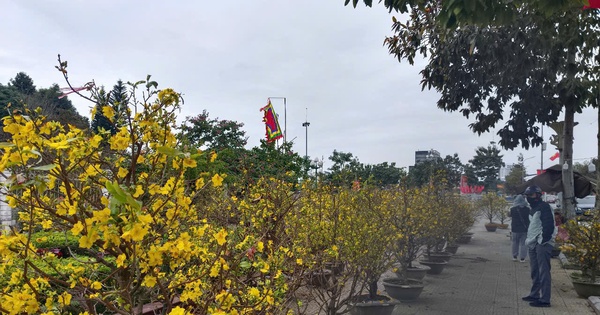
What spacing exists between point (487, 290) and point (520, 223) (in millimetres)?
3260

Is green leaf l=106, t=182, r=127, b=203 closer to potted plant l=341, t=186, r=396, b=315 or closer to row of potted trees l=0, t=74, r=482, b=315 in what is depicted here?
row of potted trees l=0, t=74, r=482, b=315

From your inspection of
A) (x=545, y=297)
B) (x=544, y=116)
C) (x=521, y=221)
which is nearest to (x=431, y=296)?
(x=545, y=297)

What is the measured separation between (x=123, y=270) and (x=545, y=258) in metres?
6.55

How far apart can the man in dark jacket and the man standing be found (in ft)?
12.1

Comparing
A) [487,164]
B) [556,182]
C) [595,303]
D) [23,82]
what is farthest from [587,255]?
[487,164]

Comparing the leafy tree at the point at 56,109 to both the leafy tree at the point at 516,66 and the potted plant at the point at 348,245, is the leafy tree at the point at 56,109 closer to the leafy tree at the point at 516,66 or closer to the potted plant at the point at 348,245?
the potted plant at the point at 348,245

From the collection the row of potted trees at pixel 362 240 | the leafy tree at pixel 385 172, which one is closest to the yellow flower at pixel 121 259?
the row of potted trees at pixel 362 240

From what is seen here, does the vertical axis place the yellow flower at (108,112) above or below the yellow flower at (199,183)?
above

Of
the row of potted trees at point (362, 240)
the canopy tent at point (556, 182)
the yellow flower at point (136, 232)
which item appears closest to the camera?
the yellow flower at point (136, 232)

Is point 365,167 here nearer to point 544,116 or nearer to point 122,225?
point 544,116

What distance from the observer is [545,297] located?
694 centimetres

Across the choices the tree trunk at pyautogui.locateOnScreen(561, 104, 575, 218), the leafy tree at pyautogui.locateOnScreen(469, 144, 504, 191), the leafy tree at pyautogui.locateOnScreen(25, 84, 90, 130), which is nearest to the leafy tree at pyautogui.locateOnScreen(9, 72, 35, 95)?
the leafy tree at pyautogui.locateOnScreen(25, 84, 90, 130)

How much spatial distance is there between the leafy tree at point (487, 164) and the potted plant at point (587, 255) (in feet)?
198

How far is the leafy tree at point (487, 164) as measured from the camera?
6456 cm
